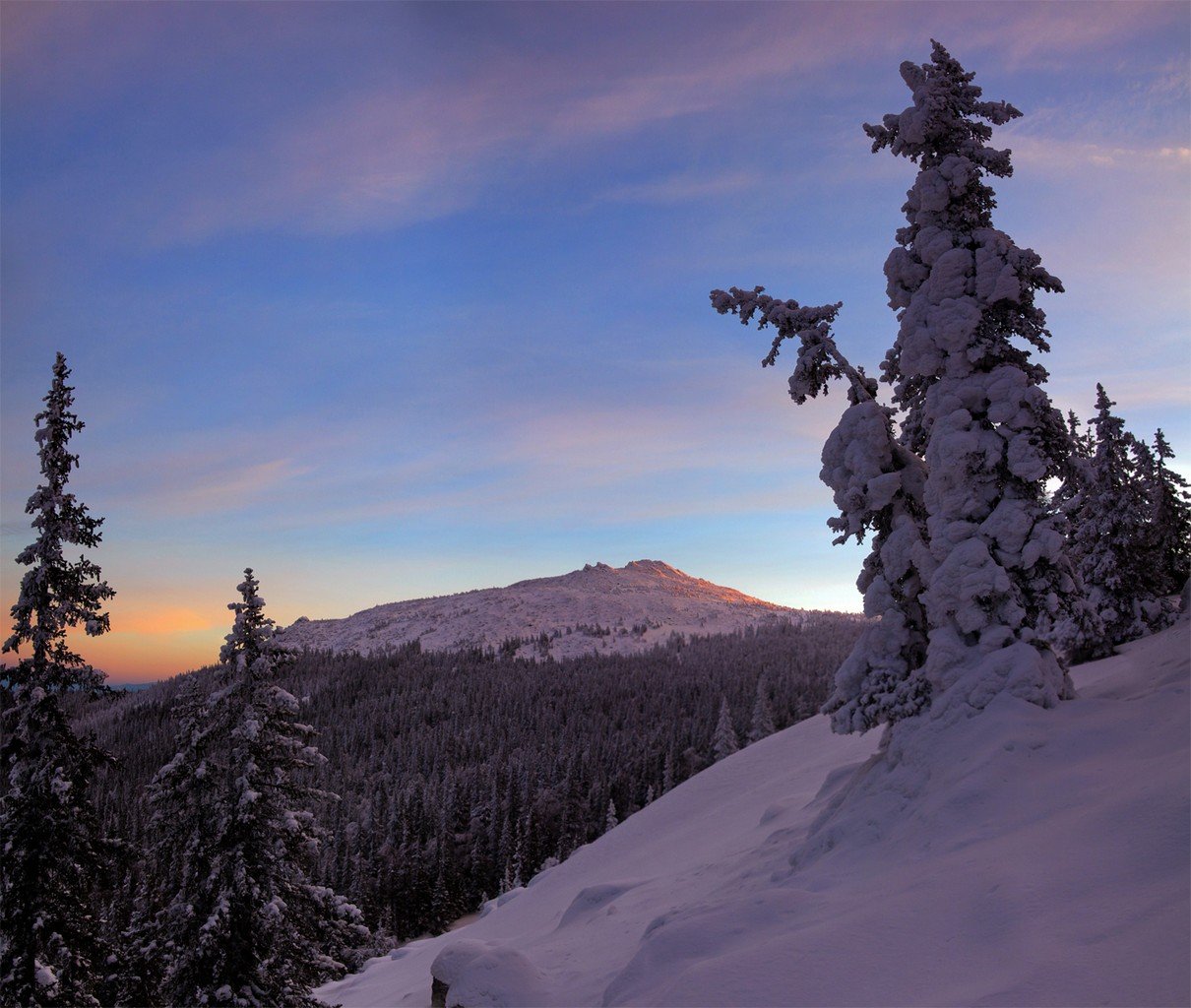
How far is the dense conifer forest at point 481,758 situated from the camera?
80812mm

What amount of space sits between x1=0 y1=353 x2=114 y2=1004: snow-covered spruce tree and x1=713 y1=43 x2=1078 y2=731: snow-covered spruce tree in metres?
15.3

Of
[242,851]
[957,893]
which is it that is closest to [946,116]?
[957,893]

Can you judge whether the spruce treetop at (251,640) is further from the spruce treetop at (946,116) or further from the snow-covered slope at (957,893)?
the spruce treetop at (946,116)

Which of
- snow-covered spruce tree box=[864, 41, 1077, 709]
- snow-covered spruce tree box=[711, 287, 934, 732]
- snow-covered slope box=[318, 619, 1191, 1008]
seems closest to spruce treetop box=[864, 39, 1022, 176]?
snow-covered spruce tree box=[864, 41, 1077, 709]

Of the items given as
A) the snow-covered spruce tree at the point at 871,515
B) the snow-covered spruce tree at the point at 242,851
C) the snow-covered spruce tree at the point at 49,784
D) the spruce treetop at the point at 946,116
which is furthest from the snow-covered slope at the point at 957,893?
the spruce treetop at the point at 946,116

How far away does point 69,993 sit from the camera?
14.5 meters

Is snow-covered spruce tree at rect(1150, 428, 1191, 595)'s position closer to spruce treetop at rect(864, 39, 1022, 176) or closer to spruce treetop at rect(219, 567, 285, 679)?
spruce treetop at rect(864, 39, 1022, 176)

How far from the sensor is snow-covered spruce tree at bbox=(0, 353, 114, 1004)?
46.5 ft

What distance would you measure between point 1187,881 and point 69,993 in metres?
18.7

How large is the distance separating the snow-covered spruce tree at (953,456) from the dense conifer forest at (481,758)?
16.4 m

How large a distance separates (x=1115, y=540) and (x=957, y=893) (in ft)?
75.6

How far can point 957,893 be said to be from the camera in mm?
8312

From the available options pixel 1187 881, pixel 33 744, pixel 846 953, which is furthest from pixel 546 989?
pixel 33 744

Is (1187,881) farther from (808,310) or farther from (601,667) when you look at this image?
(601,667)
